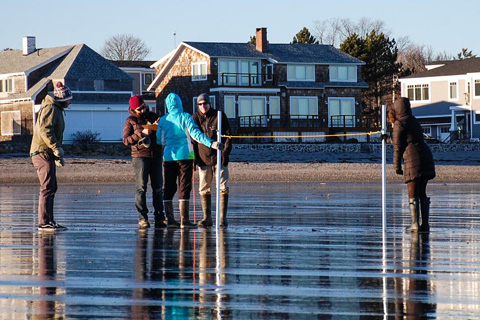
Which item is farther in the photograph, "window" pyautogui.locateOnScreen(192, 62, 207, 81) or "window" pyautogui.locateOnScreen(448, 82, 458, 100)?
"window" pyautogui.locateOnScreen(448, 82, 458, 100)

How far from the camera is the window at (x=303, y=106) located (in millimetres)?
76625

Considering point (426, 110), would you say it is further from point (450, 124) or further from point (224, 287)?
point (224, 287)

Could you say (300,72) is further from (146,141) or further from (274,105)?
(146,141)

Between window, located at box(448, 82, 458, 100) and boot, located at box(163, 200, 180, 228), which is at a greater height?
window, located at box(448, 82, 458, 100)

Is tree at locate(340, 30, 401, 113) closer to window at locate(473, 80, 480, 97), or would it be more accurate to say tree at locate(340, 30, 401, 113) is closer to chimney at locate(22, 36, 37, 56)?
window at locate(473, 80, 480, 97)

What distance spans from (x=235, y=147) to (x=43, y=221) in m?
43.2

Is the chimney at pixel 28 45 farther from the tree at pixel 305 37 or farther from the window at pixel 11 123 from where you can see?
the tree at pixel 305 37

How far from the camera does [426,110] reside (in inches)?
3396

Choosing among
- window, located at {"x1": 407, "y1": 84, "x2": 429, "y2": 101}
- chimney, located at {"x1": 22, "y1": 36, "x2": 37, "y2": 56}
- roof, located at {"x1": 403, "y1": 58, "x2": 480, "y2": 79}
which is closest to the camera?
chimney, located at {"x1": 22, "y1": 36, "x2": 37, "y2": 56}

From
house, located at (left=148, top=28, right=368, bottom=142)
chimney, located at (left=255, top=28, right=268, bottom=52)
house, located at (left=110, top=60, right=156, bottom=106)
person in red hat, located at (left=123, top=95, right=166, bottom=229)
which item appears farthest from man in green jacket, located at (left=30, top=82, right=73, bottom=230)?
house, located at (left=110, top=60, right=156, bottom=106)

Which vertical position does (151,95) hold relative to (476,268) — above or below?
above

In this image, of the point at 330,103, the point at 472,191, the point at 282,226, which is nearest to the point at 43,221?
the point at 282,226

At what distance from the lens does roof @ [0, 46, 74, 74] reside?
75438 mm

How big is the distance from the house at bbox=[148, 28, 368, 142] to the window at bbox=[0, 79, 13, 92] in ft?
38.3
